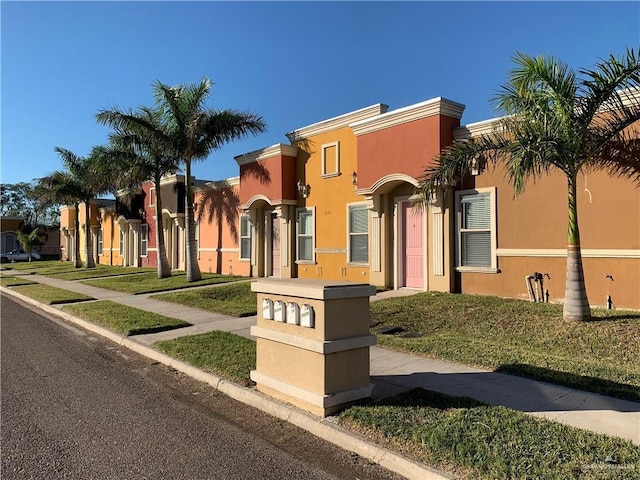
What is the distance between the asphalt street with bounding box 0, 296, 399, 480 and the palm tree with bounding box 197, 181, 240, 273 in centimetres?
1400

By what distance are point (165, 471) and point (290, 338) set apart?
1770mm

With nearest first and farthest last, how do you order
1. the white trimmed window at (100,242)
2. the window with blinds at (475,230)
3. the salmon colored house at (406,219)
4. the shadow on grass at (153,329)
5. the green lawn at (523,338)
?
the green lawn at (523,338), the shadow on grass at (153,329), the salmon colored house at (406,219), the window with blinds at (475,230), the white trimmed window at (100,242)

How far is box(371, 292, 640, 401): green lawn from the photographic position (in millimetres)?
5891

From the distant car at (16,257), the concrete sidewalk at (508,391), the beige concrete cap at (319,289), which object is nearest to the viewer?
the concrete sidewalk at (508,391)

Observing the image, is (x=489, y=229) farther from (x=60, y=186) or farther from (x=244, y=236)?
(x=60, y=186)

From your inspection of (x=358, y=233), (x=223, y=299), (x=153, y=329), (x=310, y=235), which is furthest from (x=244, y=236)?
(x=153, y=329)

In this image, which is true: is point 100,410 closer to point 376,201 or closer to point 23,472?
point 23,472

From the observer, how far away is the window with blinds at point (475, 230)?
1171 centimetres

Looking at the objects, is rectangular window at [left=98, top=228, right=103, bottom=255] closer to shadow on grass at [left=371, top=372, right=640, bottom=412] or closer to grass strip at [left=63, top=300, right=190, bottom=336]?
grass strip at [left=63, top=300, right=190, bottom=336]

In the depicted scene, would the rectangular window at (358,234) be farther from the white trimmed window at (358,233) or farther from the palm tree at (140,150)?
the palm tree at (140,150)

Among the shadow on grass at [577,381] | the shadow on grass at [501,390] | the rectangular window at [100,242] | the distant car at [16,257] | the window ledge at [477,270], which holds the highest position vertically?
the rectangular window at [100,242]

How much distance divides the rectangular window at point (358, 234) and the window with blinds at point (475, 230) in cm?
327

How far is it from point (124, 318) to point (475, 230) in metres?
8.62

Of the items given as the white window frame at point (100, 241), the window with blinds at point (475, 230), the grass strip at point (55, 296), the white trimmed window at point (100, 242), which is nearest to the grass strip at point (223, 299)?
the grass strip at point (55, 296)
